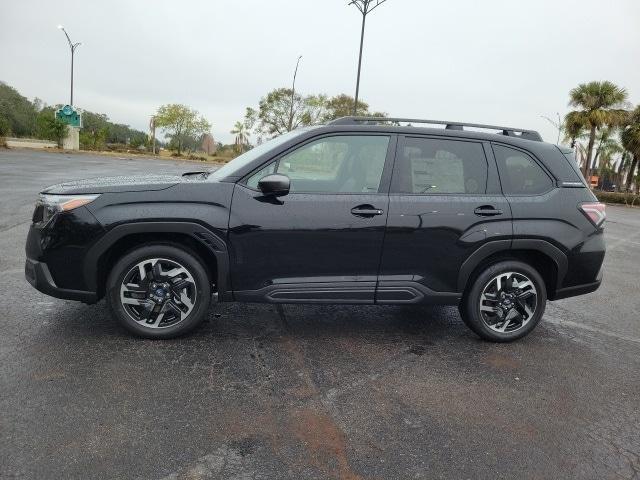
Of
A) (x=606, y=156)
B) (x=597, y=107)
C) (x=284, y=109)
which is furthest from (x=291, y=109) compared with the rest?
(x=606, y=156)

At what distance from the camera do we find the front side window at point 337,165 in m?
3.98

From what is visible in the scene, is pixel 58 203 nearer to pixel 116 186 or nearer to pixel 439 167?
pixel 116 186

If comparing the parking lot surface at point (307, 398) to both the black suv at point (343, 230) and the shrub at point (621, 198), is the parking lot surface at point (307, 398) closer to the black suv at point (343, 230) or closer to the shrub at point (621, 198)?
the black suv at point (343, 230)

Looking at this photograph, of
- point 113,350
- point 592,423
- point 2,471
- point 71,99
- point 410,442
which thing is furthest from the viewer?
point 71,99

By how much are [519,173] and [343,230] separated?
1.67 metres

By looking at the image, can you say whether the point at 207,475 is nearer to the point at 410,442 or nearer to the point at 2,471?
the point at 2,471

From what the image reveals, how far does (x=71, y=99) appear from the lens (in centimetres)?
4350

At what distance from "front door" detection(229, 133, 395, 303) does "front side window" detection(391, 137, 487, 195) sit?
0.16 meters

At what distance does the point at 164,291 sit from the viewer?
3809 mm

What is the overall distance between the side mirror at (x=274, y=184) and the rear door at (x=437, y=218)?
0.86m

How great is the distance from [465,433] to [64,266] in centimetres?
300

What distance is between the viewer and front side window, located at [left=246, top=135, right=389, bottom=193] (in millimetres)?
3984

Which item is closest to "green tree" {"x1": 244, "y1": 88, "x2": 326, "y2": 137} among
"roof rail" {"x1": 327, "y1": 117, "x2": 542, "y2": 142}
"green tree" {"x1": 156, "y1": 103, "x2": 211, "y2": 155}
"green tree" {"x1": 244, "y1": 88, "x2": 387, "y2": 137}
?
"green tree" {"x1": 244, "y1": 88, "x2": 387, "y2": 137}

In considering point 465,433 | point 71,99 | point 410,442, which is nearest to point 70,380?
point 410,442
